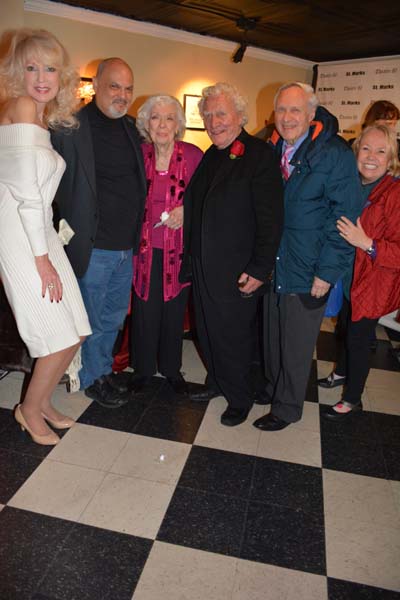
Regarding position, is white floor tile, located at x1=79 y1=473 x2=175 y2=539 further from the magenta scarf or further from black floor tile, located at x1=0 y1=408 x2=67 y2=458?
the magenta scarf

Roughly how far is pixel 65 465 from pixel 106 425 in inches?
13.3

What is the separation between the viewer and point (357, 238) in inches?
77.9

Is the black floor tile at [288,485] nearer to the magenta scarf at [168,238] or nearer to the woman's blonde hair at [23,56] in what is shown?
the magenta scarf at [168,238]

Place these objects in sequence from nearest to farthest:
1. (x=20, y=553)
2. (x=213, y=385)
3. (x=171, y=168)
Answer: (x=20, y=553)
(x=171, y=168)
(x=213, y=385)

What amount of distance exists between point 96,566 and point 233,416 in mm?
1011

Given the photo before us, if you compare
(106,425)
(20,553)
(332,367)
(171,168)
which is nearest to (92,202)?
(171,168)

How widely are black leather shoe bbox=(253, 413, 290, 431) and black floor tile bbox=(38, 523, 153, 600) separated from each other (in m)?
0.87

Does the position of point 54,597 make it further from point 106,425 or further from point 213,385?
point 213,385

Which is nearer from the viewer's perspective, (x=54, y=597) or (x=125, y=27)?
(x=54, y=597)

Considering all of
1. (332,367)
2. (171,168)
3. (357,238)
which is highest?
(171,168)

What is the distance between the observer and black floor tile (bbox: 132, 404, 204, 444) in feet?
7.16


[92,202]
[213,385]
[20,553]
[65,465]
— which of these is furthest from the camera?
[213,385]

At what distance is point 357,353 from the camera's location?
233cm

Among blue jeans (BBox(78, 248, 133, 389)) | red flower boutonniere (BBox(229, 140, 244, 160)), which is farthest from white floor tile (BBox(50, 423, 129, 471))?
red flower boutonniere (BBox(229, 140, 244, 160))
